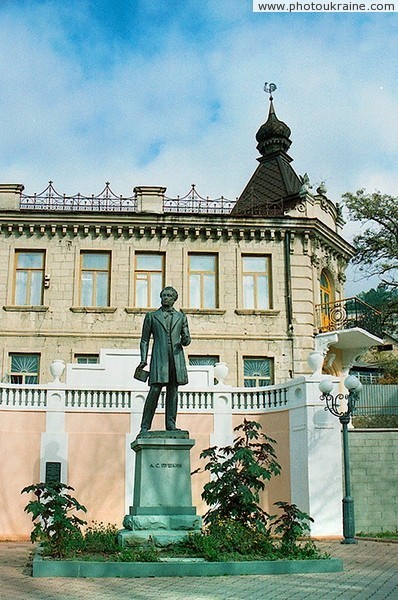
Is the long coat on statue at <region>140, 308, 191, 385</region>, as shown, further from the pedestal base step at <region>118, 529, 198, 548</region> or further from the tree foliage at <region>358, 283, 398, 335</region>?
the tree foliage at <region>358, 283, 398, 335</region>

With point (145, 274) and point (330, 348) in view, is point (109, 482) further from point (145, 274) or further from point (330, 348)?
point (330, 348)

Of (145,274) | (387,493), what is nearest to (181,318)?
(387,493)

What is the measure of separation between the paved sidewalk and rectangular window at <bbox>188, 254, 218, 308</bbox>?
1485cm

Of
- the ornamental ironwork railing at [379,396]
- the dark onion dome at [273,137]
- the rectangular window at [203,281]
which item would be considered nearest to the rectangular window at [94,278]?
the rectangular window at [203,281]

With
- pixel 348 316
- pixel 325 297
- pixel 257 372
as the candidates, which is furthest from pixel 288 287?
pixel 257 372

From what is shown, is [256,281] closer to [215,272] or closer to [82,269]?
[215,272]

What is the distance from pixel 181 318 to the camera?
13109mm

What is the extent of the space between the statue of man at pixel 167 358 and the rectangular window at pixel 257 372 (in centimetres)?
1193

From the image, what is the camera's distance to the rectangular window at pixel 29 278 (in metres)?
25.0

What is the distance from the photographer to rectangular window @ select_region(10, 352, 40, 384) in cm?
2419

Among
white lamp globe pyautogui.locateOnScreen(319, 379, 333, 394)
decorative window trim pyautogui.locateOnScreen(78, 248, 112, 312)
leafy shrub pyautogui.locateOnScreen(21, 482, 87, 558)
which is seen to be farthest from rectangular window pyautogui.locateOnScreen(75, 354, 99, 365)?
leafy shrub pyautogui.locateOnScreen(21, 482, 87, 558)

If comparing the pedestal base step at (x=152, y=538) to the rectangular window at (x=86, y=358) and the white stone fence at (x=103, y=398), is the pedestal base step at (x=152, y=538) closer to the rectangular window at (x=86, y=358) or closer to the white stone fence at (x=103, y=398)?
the white stone fence at (x=103, y=398)

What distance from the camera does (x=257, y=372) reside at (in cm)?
2478

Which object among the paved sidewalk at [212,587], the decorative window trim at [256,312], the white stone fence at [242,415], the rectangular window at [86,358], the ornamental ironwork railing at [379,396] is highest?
the decorative window trim at [256,312]
